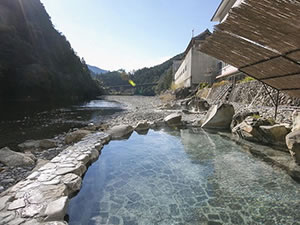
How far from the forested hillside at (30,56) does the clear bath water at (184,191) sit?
912 inches

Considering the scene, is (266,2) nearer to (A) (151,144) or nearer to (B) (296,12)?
(B) (296,12)

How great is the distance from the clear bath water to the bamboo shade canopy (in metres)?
2.84

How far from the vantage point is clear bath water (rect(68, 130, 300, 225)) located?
261cm

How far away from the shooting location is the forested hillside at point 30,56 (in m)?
19.5

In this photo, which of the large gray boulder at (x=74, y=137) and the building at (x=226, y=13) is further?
the building at (x=226, y=13)

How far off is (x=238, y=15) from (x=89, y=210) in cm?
413

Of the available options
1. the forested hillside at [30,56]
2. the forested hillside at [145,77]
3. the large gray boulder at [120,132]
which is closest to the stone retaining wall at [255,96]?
the large gray boulder at [120,132]

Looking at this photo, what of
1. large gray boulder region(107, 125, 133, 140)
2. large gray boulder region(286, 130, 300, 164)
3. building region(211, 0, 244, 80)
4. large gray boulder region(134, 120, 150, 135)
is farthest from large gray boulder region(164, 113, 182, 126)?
building region(211, 0, 244, 80)

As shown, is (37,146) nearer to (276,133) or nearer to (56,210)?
(56,210)

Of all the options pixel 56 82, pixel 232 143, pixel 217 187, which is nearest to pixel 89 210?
pixel 217 187

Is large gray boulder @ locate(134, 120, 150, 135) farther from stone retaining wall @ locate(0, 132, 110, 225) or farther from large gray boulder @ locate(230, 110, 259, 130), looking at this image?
large gray boulder @ locate(230, 110, 259, 130)

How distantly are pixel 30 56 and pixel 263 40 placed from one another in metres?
28.2

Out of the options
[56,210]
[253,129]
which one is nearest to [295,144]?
[253,129]

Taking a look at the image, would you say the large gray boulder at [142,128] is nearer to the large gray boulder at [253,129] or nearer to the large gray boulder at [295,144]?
the large gray boulder at [253,129]
